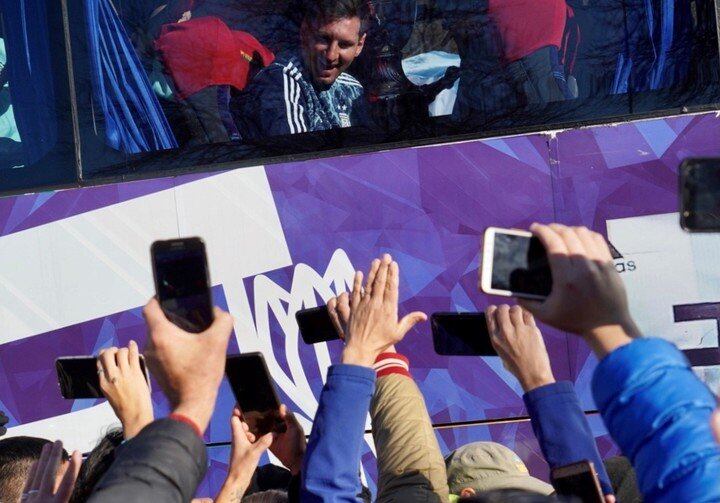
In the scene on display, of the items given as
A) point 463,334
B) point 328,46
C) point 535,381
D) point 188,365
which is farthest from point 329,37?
point 188,365

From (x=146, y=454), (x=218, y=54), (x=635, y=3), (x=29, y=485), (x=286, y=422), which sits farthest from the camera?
(x=218, y=54)

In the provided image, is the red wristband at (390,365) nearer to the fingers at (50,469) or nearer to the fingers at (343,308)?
the fingers at (343,308)

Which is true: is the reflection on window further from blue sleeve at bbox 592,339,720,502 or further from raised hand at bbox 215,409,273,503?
blue sleeve at bbox 592,339,720,502

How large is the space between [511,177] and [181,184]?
1550 millimetres

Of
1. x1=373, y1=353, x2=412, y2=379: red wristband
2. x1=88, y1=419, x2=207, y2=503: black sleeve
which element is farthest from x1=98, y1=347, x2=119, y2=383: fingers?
x1=88, y1=419, x2=207, y2=503: black sleeve

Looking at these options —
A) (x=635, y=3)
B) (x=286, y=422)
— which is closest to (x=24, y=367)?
(x=286, y=422)

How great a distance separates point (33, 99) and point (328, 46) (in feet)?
4.91

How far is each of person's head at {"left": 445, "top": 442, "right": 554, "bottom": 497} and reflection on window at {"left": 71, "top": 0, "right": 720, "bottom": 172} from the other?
5.28 ft

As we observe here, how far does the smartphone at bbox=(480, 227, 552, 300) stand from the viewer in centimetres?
226

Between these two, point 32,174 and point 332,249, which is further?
point 32,174

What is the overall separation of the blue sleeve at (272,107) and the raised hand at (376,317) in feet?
6.70

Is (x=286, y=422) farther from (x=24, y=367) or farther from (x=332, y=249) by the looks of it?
(x=24, y=367)

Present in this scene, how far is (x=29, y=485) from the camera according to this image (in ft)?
9.38

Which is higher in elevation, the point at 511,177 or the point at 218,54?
the point at 218,54
